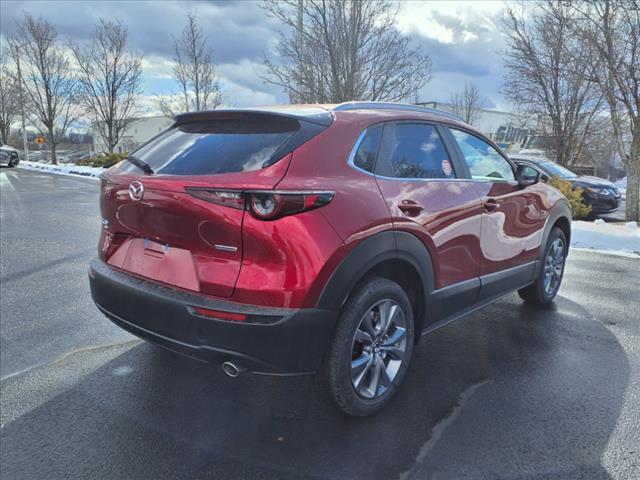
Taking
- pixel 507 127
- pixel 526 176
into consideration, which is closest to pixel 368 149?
pixel 526 176

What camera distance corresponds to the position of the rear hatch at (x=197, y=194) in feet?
7.91

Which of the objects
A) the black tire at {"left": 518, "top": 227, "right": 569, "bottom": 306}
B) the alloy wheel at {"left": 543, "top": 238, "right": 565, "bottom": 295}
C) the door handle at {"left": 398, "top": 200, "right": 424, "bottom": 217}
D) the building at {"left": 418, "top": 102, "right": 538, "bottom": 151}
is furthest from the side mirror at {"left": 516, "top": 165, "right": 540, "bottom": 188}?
the building at {"left": 418, "top": 102, "right": 538, "bottom": 151}

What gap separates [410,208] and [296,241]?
0.89 meters

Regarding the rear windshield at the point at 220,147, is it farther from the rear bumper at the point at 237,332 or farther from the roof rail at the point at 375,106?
the rear bumper at the point at 237,332

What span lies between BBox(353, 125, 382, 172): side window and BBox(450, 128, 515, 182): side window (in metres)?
0.98

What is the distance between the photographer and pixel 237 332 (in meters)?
2.37

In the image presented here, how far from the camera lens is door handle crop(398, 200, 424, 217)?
2.89 m

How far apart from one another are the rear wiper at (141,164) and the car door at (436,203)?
1289mm

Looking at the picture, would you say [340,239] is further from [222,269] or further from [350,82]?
[350,82]

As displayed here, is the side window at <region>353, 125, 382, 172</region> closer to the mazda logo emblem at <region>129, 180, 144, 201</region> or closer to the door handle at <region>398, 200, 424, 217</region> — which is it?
the door handle at <region>398, 200, 424, 217</region>

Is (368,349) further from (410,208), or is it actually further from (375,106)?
(375,106)

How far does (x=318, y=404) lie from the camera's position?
306 centimetres

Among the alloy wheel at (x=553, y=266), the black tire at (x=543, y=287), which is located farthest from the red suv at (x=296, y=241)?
the alloy wheel at (x=553, y=266)

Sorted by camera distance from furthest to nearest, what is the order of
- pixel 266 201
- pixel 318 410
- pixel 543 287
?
pixel 543 287 → pixel 318 410 → pixel 266 201
